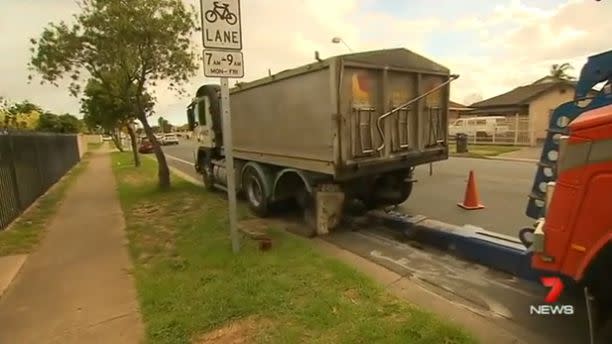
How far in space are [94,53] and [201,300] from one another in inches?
359

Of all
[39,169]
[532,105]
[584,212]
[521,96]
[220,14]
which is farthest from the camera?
[521,96]

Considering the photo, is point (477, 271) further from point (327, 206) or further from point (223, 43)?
point (223, 43)

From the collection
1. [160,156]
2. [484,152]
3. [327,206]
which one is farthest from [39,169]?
[484,152]

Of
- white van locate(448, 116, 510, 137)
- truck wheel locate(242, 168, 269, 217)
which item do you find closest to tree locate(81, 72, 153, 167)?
truck wheel locate(242, 168, 269, 217)

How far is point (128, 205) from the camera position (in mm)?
9938

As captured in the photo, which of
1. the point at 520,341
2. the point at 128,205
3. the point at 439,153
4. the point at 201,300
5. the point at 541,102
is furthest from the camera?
the point at 541,102

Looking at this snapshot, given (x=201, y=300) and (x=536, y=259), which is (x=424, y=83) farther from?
(x=201, y=300)

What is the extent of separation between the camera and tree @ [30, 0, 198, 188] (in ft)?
32.2

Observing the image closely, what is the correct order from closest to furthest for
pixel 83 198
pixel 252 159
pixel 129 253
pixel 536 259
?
pixel 536 259, pixel 129 253, pixel 252 159, pixel 83 198

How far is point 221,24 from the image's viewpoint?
504 cm

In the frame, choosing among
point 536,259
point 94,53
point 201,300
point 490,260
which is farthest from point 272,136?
point 94,53

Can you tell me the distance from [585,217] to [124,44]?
1072 cm

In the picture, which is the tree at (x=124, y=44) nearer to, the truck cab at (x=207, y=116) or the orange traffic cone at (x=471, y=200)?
the truck cab at (x=207, y=116)

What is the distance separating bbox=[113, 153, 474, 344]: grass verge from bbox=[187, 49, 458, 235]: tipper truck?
3.89 feet
